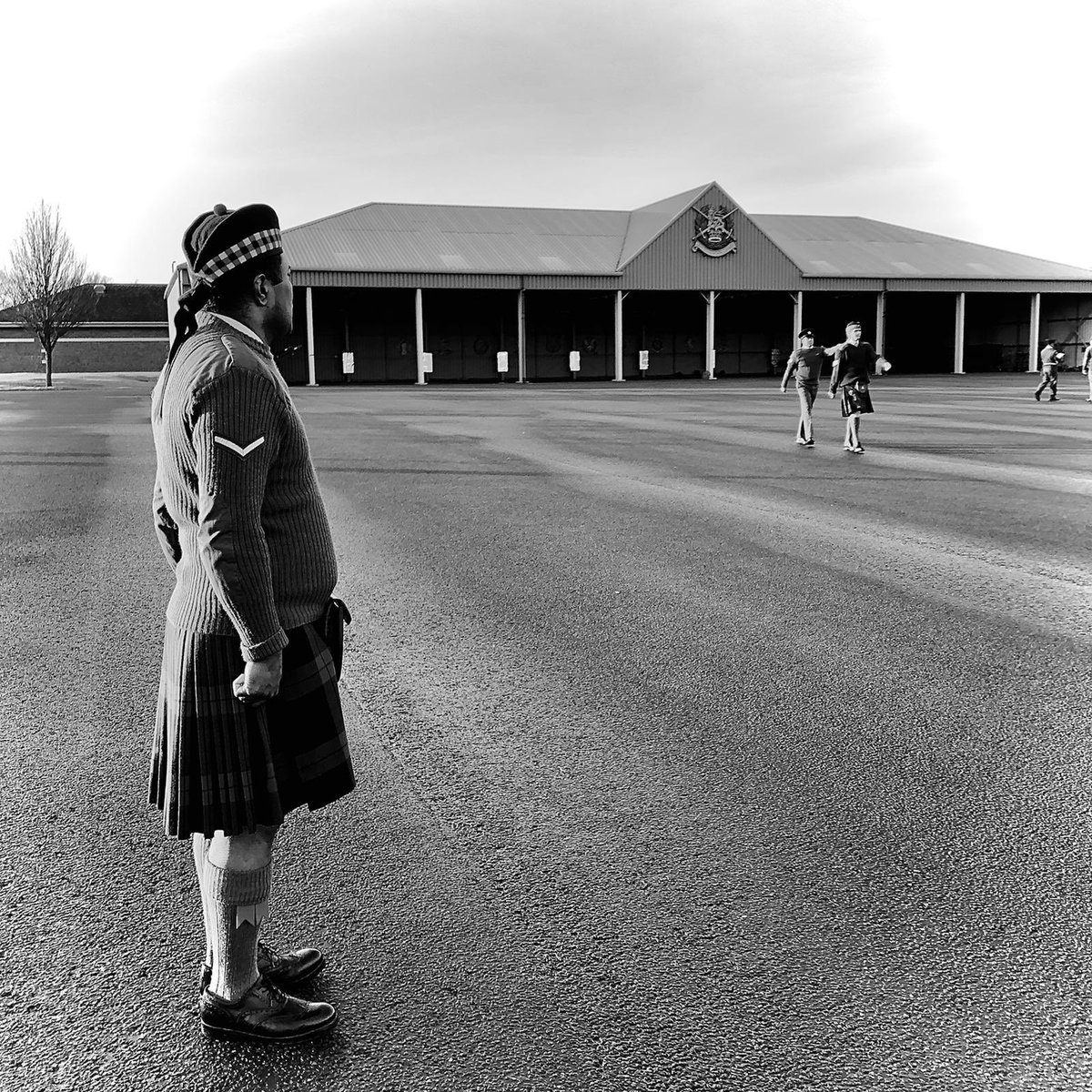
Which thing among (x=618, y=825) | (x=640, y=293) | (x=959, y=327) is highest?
(x=640, y=293)

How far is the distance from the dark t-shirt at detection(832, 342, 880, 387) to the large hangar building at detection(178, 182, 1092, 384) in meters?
28.0

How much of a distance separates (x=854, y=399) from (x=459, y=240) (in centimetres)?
3362

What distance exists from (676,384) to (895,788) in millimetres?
39859

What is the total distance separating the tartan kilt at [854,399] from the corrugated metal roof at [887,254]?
33277 millimetres

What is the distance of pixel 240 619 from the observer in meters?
2.52

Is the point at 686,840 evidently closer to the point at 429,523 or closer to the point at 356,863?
the point at 356,863

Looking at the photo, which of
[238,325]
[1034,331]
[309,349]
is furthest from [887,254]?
[238,325]

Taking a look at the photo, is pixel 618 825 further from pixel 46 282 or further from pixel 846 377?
pixel 46 282

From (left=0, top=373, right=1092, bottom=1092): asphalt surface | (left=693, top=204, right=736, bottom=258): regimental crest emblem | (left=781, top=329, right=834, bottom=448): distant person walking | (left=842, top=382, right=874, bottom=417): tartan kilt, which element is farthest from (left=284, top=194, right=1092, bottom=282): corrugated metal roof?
(left=0, top=373, right=1092, bottom=1092): asphalt surface

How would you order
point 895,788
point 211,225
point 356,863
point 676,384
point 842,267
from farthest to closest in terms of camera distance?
point 842,267 → point 676,384 → point 895,788 → point 356,863 → point 211,225

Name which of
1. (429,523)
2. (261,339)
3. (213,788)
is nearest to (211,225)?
(261,339)

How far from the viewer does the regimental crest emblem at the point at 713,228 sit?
46312mm

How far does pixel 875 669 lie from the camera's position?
5762 mm

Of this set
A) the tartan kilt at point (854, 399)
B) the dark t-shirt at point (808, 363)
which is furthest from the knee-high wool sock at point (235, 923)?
the dark t-shirt at point (808, 363)
